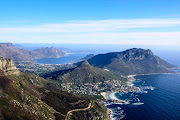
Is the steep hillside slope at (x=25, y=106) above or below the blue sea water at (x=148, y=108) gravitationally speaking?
above

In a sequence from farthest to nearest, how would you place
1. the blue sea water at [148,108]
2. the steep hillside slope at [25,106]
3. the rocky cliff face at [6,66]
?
the blue sea water at [148,108] → the rocky cliff face at [6,66] → the steep hillside slope at [25,106]

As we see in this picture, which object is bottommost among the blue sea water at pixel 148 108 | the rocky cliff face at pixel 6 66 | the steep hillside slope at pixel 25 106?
the blue sea water at pixel 148 108

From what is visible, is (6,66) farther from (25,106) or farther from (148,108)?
(148,108)

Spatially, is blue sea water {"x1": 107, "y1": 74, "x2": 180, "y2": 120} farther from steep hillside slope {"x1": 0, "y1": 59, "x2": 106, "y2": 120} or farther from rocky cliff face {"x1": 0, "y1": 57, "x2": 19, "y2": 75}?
rocky cliff face {"x1": 0, "y1": 57, "x2": 19, "y2": 75}

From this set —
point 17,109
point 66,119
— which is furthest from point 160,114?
point 17,109

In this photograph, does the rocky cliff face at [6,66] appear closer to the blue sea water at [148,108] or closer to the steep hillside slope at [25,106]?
the steep hillside slope at [25,106]

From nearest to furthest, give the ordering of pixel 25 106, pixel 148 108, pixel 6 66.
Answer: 1. pixel 25 106
2. pixel 6 66
3. pixel 148 108

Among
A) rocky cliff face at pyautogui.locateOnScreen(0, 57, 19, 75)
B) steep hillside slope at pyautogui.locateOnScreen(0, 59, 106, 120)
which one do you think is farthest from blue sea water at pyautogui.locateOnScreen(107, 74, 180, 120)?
rocky cliff face at pyautogui.locateOnScreen(0, 57, 19, 75)

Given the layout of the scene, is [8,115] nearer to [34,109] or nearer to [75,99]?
[34,109]

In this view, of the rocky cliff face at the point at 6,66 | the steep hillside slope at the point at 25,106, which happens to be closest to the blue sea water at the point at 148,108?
the steep hillside slope at the point at 25,106

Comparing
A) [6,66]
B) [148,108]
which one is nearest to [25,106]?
[6,66]

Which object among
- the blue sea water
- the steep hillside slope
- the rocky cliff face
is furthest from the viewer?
the blue sea water

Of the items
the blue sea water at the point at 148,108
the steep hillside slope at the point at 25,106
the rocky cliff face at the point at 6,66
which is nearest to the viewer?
the steep hillside slope at the point at 25,106
